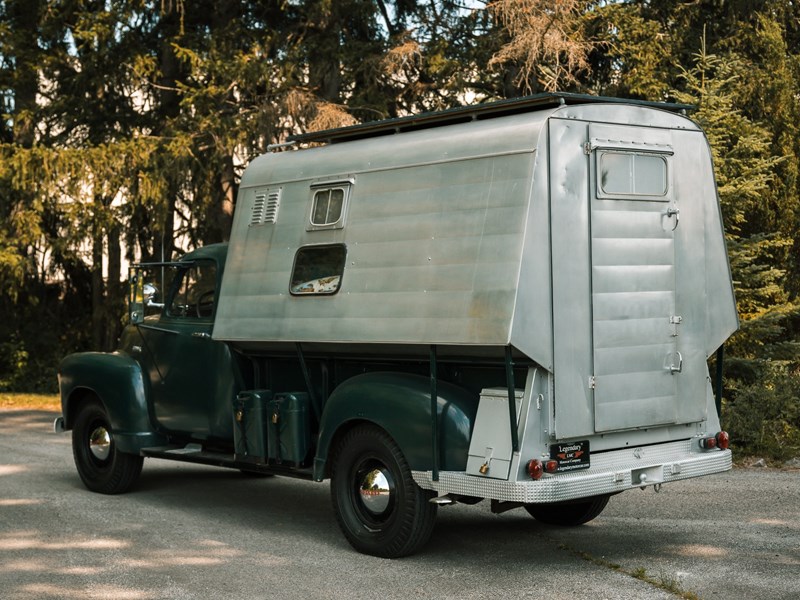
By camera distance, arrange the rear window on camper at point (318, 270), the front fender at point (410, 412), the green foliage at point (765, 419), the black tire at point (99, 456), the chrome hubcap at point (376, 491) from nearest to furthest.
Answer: the front fender at point (410, 412) → the chrome hubcap at point (376, 491) → the rear window on camper at point (318, 270) → the black tire at point (99, 456) → the green foliage at point (765, 419)

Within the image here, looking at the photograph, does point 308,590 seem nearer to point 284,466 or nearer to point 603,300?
point 284,466

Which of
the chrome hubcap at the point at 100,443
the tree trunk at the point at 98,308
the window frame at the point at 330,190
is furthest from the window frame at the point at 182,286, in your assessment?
the tree trunk at the point at 98,308

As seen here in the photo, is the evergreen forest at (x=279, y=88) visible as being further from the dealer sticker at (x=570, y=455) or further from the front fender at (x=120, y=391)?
the dealer sticker at (x=570, y=455)

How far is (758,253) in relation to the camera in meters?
14.4

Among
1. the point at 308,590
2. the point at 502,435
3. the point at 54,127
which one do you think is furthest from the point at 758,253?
the point at 54,127

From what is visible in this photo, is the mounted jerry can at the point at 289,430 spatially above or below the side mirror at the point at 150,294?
below

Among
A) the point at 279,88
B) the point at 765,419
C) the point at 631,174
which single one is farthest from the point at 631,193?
the point at 279,88

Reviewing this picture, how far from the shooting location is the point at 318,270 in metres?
8.67

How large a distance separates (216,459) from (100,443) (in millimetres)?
1762

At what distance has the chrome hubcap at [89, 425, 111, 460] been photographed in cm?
1073

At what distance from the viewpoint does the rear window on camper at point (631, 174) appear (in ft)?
25.5

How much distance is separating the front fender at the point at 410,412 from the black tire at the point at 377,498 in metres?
0.13

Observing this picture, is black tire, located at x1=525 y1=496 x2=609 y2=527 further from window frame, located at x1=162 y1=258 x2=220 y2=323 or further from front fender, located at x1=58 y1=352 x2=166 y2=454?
front fender, located at x1=58 y1=352 x2=166 y2=454

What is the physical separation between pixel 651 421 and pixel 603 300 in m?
0.94
